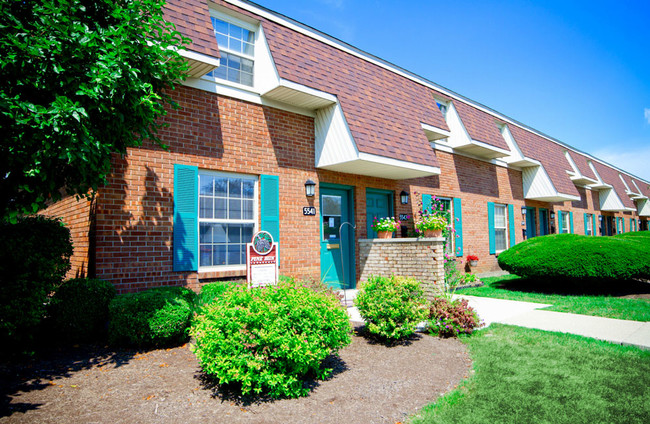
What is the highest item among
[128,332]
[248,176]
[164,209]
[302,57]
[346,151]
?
[302,57]

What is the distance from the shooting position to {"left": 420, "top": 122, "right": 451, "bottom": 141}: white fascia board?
35.1 ft

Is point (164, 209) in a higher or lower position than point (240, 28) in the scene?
lower

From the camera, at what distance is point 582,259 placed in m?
9.68

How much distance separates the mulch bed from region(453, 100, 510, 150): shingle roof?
31.5ft

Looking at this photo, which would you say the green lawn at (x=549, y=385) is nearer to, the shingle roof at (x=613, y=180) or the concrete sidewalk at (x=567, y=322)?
the concrete sidewalk at (x=567, y=322)

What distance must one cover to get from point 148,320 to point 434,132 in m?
9.04

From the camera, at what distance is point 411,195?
11039 mm

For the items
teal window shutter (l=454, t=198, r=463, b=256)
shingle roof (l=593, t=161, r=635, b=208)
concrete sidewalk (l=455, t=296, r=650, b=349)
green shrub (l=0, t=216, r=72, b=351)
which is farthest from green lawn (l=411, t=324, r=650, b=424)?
shingle roof (l=593, t=161, r=635, b=208)

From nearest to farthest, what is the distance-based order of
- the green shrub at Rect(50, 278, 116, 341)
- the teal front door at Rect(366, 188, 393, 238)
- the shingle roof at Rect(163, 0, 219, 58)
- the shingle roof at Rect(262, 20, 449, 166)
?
the green shrub at Rect(50, 278, 116, 341) < the shingle roof at Rect(163, 0, 219, 58) < the shingle roof at Rect(262, 20, 449, 166) < the teal front door at Rect(366, 188, 393, 238)

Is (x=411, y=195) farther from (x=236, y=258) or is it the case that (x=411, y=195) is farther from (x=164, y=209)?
(x=164, y=209)

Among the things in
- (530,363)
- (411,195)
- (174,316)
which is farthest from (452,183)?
(174,316)

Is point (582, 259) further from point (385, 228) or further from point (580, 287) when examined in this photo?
point (385, 228)

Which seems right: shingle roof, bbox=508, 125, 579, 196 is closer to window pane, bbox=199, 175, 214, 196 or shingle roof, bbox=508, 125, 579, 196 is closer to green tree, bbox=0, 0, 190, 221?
window pane, bbox=199, 175, 214, 196

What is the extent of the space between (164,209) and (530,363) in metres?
5.83
